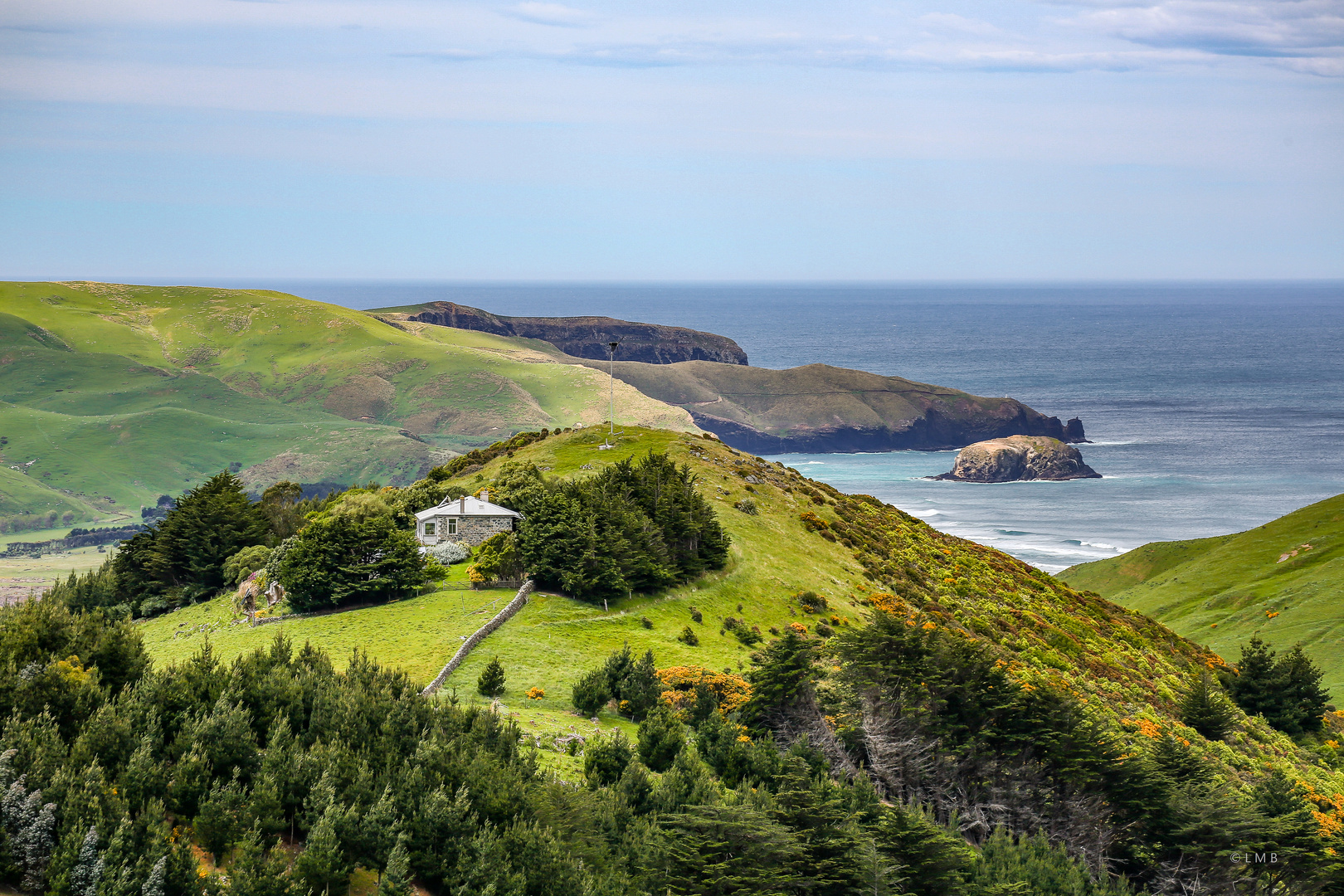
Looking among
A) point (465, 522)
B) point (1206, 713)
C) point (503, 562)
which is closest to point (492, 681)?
point (503, 562)

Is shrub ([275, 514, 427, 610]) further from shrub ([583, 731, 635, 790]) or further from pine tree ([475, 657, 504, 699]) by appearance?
shrub ([583, 731, 635, 790])

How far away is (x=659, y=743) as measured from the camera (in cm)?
3616

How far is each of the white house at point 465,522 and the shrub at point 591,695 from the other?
25364 mm

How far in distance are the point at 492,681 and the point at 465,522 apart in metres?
26.4

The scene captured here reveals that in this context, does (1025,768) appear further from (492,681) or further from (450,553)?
(450,553)

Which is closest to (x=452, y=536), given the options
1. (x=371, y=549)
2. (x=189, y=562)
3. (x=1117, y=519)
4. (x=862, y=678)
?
(x=371, y=549)

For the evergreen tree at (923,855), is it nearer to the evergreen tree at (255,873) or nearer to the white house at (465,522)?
the evergreen tree at (255,873)

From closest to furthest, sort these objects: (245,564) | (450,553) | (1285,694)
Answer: (450,553) < (245,564) < (1285,694)

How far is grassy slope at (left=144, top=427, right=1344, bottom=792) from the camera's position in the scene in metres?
47.8

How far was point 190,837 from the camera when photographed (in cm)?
2275

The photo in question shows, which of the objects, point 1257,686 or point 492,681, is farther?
point 1257,686

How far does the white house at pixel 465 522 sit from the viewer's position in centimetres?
6681

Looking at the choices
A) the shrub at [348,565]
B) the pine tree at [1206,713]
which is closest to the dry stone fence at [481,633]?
the shrub at [348,565]

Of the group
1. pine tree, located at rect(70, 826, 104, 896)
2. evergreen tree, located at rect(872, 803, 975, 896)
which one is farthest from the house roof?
pine tree, located at rect(70, 826, 104, 896)
